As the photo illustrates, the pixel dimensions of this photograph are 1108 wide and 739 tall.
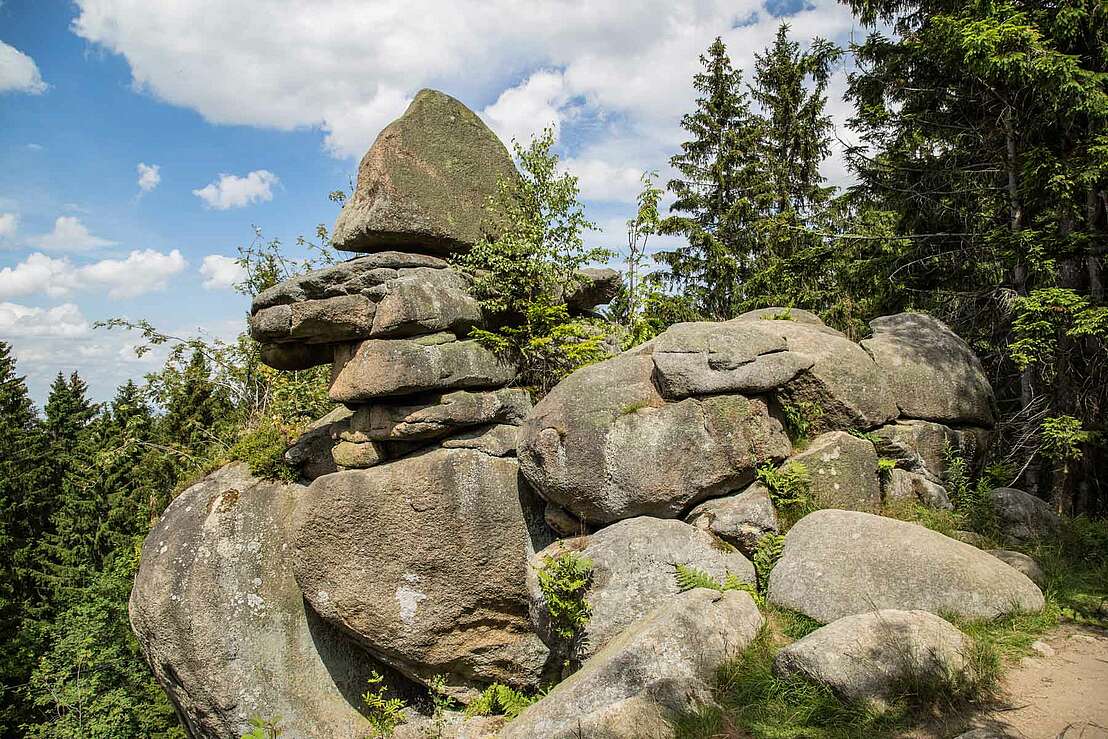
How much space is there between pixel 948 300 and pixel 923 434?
3738 mm

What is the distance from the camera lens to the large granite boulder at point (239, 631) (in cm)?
894

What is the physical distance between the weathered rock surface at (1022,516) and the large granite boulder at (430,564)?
239 inches

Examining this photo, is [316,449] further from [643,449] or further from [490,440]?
[643,449]

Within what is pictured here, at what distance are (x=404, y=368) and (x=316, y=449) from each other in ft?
8.71

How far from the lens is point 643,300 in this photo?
38.4 feet

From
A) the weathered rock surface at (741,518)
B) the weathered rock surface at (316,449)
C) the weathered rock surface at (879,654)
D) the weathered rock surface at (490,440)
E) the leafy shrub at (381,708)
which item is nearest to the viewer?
the weathered rock surface at (879,654)

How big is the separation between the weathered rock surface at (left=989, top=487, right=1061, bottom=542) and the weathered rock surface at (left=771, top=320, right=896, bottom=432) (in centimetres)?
170

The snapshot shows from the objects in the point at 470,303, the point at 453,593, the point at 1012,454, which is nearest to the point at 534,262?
the point at 470,303

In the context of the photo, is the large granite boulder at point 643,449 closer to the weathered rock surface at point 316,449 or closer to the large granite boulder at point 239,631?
the weathered rock surface at point 316,449

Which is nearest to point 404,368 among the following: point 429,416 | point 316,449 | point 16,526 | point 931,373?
point 429,416

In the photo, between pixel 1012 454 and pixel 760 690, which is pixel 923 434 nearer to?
pixel 1012 454

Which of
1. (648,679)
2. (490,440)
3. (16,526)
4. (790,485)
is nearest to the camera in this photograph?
(648,679)

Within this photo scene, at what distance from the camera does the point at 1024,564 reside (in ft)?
22.5

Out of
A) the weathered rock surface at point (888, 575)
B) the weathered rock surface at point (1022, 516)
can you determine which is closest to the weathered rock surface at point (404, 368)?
the weathered rock surface at point (888, 575)
